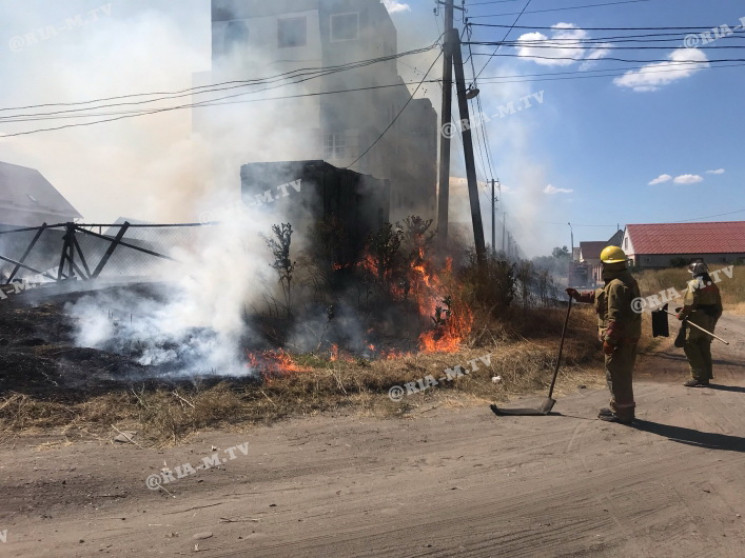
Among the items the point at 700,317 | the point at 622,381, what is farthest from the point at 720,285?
the point at 622,381

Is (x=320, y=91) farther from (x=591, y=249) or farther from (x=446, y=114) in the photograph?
(x=591, y=249)

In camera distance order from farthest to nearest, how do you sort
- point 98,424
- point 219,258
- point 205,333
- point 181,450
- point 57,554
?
1. point 219,258
2. point 205,333
3. point 98,424
4. point 181,450
5. point 57,554

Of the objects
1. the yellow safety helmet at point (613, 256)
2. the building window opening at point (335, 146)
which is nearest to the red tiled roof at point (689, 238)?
the building window opening at point (335, 146)

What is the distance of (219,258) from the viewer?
952 centimetres

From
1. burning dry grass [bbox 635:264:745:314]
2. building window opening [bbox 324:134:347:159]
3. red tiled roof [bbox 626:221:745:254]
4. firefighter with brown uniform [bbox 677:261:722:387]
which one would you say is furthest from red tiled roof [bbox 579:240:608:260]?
firefighter with brown uniform [bbox 677:261:722:387]

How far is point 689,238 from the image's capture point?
131 feet

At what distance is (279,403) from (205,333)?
301 cm

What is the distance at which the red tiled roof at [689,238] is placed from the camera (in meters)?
38.3

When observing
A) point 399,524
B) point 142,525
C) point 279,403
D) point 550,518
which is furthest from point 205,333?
A: point 550,518

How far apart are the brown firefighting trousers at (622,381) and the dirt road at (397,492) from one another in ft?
0.69

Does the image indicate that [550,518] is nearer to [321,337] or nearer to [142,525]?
[142,525]

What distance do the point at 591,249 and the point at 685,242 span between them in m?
37.2

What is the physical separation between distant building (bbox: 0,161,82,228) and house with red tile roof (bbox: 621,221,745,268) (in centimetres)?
4203

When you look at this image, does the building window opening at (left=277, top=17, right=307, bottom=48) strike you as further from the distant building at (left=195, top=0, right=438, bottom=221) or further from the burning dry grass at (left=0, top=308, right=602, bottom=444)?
the burning dry grass at (left=0, top=308, right=602, bottom=444)
